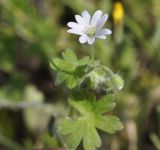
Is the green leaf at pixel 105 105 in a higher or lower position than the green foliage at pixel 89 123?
higher

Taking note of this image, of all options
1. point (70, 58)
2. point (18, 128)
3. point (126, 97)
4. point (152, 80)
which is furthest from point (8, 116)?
point (70, 58)

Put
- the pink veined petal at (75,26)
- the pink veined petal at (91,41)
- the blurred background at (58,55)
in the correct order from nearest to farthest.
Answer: the pink veined petal at (91,41) → the pink veined petal at (75,26) → the blurred background at (58,55)

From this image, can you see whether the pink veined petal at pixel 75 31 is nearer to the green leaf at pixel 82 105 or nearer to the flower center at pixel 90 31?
the flower center at pixel 90 31

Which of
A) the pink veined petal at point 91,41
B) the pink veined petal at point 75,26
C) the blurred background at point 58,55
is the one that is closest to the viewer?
the pink veined petal at point 91,41

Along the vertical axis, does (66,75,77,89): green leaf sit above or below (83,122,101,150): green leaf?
above

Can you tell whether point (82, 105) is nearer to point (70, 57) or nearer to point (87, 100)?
point (87, 100)

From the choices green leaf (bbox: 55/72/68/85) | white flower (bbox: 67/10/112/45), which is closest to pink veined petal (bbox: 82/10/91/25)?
white flower (bbox: 67/10/112/45)

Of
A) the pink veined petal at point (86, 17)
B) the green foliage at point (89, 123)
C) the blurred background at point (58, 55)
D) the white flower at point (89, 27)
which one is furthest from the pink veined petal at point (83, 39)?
the blurred background at point (58, 55)

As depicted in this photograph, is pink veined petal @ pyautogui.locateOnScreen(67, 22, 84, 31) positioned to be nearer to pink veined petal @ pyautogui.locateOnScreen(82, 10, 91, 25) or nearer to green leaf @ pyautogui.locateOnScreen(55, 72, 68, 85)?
pink veined petal @ pyautogui.locateOnScreen(82, 10, 91, 25)

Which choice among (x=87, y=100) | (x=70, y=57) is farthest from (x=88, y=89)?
(x=70, y=57)
